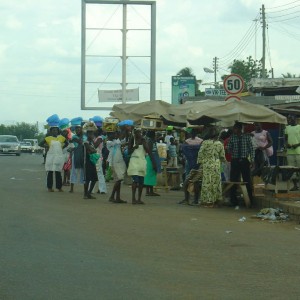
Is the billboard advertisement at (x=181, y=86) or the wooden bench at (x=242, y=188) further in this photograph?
the billboard advertisement at (x=181, y=86)

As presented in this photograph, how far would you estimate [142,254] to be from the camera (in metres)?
9.43

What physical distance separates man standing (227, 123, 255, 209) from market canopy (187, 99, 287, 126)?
0.37m

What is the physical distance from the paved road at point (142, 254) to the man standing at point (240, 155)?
1073 millimetres

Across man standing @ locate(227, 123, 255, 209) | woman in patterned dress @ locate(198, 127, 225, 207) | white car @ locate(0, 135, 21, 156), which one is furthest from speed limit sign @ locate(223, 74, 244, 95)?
white car @ locate(0, 135, 21, 156)

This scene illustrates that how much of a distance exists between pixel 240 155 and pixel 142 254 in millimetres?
6745

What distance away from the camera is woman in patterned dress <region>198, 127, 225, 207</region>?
1560cm

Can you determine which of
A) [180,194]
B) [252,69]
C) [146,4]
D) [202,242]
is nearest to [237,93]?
[180,194]

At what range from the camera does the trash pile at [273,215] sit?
537 inches

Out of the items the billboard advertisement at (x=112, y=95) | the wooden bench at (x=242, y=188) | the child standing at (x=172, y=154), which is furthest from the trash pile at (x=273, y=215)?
the billboard advertisement at (x=112, y=95)

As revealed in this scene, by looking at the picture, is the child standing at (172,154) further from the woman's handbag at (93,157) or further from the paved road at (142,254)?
the paved road at (142,254)

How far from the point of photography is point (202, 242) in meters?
10.7

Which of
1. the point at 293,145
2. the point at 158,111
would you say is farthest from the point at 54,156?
the point at 293,145

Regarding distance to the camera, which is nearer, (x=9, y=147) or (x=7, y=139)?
(x=9, y=147)

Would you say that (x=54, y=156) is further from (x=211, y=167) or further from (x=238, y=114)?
(x=238, y=114)
